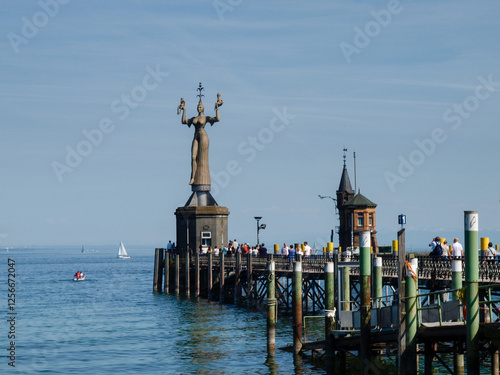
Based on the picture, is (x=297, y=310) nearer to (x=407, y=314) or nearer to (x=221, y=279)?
(x=407, y=314)

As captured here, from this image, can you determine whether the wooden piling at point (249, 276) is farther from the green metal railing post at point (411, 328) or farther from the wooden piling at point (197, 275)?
the green metal railing post at point (411, 328)

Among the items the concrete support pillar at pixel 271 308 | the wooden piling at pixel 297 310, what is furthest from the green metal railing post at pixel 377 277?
the concrete support pillar at pixel 271 308

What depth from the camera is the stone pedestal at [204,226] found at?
60.6m

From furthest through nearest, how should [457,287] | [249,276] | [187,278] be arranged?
[187,278] → [249,276] → [457,287]

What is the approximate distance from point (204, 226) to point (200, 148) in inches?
229

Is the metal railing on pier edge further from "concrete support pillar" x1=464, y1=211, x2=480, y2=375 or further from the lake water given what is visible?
"concrete support pillar" x1=464, y1=211, x2=480, y2=375

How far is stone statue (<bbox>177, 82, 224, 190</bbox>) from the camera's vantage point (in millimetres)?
62656

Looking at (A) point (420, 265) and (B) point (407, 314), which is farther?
(A) point (420, 265)

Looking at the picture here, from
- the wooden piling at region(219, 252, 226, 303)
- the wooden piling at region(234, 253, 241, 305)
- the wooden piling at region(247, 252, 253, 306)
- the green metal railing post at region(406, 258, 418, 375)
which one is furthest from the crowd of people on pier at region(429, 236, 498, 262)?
the wooden piling at region(219, 252, 226, 303)

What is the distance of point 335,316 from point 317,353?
12.6 feet

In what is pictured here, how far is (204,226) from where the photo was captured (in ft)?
199

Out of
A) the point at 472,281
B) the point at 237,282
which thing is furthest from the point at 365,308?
the point at 237,282

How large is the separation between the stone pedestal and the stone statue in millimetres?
2369

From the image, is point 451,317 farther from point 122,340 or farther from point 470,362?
point 122,340
